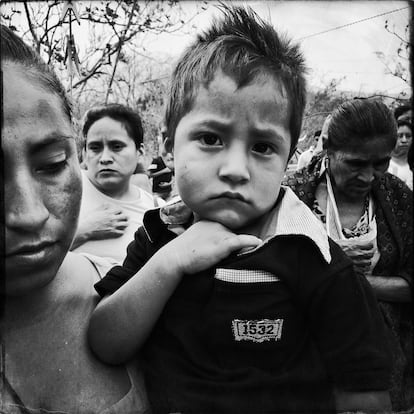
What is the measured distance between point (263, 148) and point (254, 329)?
40cm

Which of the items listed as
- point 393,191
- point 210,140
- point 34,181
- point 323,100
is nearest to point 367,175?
point 393,191

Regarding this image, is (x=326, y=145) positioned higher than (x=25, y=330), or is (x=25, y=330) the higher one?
(x=326, y=145)

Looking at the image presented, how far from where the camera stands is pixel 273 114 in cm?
94

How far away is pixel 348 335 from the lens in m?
0.90

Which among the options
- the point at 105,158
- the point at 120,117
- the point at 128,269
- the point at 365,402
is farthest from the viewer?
the point at 120,117


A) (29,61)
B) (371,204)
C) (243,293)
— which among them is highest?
(29,61)

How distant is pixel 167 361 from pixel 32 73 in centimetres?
67

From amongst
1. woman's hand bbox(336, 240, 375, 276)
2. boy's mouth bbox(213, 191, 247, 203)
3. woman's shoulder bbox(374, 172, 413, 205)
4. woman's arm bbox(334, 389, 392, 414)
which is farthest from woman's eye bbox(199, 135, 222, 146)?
woman's shoulder bbox(374, 172, 413, 205)

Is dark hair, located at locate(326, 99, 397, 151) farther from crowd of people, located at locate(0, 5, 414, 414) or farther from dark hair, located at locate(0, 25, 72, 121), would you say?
dark hair, located at locate(0, 25, 72, 121)

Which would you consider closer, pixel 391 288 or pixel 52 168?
pixel 52 168

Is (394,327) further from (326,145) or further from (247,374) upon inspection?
(247,374)

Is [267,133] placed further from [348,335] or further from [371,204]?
[371,204]

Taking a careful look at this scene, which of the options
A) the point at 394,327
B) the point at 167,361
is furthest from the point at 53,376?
the point at 394,327

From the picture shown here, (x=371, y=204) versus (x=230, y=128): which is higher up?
(x=230, y=128)
